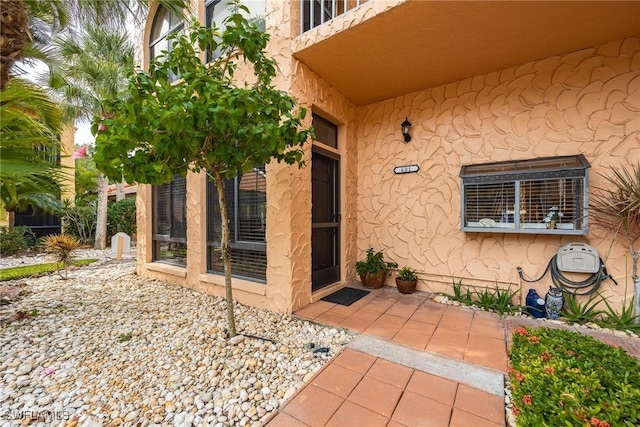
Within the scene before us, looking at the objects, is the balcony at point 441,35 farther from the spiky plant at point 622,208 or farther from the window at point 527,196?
the spiky plant at point 622,208

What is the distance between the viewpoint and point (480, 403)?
1.82 m

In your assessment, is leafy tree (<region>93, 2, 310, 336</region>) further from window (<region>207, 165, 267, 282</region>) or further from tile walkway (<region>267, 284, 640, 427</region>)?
tile walkway (<region>267, 284, 640, 427</region>)

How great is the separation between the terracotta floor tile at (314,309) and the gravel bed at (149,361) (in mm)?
156

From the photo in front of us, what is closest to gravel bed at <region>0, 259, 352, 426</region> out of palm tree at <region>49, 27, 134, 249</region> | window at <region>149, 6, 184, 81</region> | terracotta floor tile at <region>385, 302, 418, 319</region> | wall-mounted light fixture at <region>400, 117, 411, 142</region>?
terracotta floor tile at <region>385, 302, 418, 319</region>

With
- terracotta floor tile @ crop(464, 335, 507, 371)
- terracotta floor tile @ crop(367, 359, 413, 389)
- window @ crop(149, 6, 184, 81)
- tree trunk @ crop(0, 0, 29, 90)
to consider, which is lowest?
terracotta floor tile @ crop(367, 359, 413, 389)

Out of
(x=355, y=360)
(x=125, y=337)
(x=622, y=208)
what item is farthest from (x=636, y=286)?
(x=125, y=337)

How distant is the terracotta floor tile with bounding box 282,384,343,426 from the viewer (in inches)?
67.1

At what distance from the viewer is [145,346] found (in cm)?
263

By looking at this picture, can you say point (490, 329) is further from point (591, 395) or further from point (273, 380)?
point (273, 380)

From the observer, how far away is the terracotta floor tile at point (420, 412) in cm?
167

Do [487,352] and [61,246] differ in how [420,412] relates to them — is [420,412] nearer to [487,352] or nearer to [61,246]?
[487,352]

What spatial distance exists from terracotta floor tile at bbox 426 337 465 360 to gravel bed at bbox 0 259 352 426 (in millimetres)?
812

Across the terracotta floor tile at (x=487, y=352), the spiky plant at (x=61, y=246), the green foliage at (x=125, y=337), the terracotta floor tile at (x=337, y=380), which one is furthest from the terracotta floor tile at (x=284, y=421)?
the spiky plant at (x=61, y=246)

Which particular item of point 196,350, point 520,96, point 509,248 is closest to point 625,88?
point 520,96
